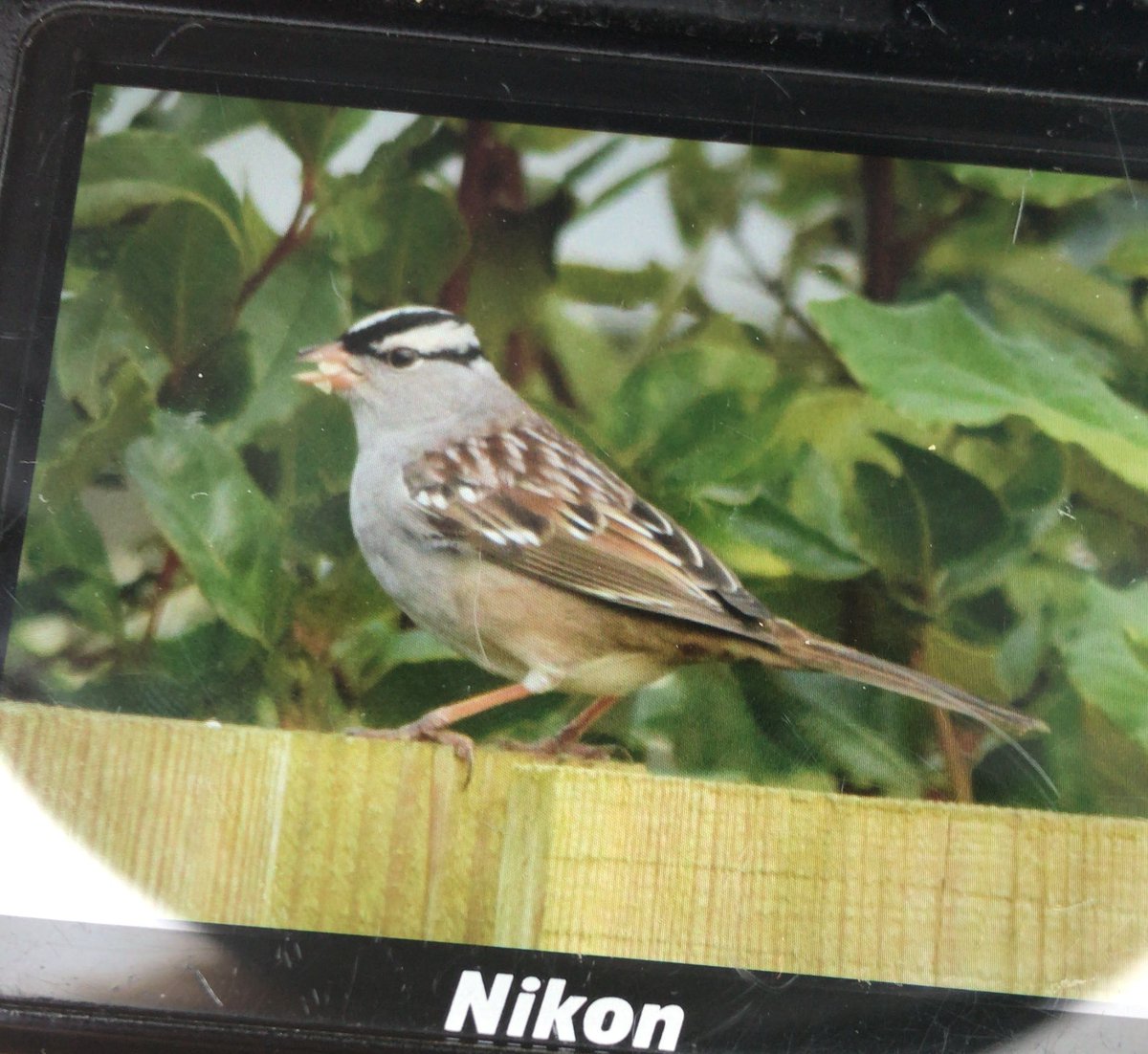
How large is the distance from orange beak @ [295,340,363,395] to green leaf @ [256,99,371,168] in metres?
0.15

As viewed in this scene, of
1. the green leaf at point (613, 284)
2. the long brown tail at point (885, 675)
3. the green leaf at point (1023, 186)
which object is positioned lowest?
the long brown tail at point (885, 675)

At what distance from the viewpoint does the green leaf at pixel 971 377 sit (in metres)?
0.80

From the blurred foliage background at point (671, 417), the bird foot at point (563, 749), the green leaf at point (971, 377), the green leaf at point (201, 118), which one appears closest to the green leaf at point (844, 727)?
the blurred foliage background at point (671, 417)

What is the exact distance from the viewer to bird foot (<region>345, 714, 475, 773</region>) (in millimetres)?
753

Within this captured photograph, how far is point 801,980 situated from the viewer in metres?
0.73

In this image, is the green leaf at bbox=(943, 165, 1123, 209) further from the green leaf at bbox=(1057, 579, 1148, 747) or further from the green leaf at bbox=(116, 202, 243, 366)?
the green leaf at bbox=(116, 202, 243, 366)

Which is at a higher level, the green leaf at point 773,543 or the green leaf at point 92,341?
the green leaf at point 92,341

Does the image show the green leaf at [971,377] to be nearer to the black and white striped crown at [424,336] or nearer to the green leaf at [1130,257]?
the green leaf at [1130,257]

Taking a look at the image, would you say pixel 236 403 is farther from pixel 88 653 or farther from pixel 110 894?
pixel 110 894

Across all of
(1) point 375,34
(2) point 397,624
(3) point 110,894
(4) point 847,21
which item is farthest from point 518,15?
(3) point 110,894

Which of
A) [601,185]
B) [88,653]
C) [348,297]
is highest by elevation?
[601,185]

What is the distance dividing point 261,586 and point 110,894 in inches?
9.3

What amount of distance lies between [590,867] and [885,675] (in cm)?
25

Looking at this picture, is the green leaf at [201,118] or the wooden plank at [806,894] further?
the green leaf at [201,118]
